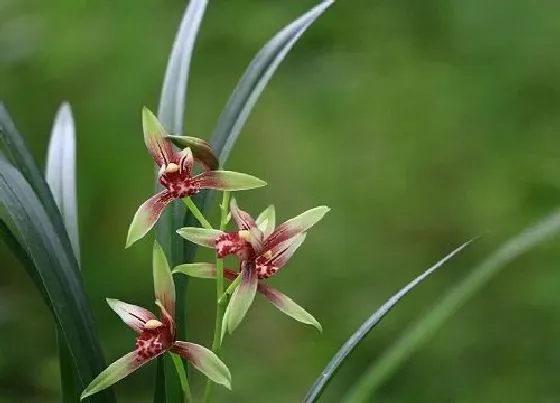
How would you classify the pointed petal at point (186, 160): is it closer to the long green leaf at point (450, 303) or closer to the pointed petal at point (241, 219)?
the pointed petal at point (241, 219)

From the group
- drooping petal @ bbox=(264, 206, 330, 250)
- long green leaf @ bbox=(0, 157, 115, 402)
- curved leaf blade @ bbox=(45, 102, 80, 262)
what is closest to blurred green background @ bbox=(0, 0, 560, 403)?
curved leaf blade @ bbox=(45, 102, 80, 262)

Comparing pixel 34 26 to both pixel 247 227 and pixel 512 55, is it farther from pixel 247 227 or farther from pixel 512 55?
pixel 247 227

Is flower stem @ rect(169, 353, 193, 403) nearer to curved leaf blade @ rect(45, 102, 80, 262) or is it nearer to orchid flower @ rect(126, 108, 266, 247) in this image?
orchid flower @ rect(126, 108, 266, 247)

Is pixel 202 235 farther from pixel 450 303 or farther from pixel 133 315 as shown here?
pixel 450 303

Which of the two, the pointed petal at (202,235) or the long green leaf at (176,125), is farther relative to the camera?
the long green leaf at (176,125)

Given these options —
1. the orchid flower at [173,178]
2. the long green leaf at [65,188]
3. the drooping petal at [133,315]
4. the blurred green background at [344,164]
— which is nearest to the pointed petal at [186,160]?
the orchid flower at [173,178]

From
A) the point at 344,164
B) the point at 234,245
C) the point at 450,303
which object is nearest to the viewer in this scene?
the point at 234,245

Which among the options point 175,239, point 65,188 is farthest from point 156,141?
point 65,188
